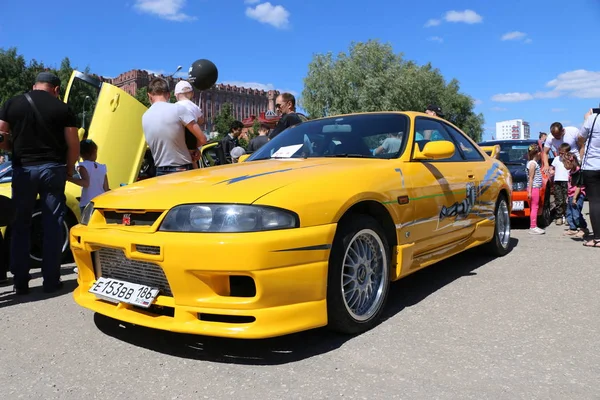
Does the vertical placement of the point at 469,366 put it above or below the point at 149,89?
below

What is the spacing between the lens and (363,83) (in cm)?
3950

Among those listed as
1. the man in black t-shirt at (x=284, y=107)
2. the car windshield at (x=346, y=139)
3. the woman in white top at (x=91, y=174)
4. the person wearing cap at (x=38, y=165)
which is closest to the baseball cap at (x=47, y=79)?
the person wearing cap at (x=38, y=165)

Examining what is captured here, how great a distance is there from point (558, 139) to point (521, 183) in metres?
1.47

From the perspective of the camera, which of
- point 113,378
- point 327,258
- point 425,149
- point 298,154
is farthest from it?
point 298,154

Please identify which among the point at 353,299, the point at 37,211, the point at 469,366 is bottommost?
the point at 469,366

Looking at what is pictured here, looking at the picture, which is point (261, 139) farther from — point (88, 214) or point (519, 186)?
point (88, 214)

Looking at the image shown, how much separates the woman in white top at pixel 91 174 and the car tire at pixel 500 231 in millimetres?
3879

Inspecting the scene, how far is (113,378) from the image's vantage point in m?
2.23

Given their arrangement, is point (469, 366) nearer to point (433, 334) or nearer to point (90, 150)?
point (433, 334)

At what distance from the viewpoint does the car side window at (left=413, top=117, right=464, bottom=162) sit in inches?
144

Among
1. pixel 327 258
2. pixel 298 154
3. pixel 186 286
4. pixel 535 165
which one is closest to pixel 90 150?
pixel 298 154

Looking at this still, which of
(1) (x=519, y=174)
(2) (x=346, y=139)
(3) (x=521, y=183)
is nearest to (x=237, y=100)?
(1) (x=519, y=174)

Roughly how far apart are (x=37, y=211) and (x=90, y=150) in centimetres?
82

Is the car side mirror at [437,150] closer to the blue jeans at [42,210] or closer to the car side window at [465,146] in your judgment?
the car side window at [465,146]
